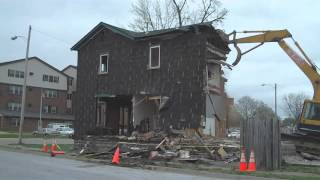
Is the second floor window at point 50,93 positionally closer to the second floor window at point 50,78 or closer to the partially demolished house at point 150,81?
the second floor window at point 50,78

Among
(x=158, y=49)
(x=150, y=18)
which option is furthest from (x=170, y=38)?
(x=150, y=18)

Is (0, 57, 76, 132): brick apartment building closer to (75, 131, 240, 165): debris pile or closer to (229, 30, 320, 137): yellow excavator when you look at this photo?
(75, 131, 240, 165): debris pile

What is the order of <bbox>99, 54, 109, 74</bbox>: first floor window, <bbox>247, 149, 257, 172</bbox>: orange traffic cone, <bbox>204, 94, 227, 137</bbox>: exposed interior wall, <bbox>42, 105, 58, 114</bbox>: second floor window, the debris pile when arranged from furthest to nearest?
<bbox>42, 105, 58, 114</bbox>: second floor window → <bbox>99, 54, 109, 74</bbox>: first floor window → <bbox>204, 94, 227, 137</bbox>: exposed interior wall → the debris pile → <bbox>247, 149, 257, 172</bbox>: orange traffic cone

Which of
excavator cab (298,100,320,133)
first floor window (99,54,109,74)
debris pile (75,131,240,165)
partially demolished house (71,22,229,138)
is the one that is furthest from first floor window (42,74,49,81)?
excavator cab (298,100,320,133)

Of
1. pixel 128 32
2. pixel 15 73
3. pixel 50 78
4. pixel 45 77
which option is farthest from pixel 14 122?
pixel 128 32

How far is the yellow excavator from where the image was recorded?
26312 millimetres

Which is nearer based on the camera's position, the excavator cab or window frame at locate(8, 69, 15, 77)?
the excavator cab

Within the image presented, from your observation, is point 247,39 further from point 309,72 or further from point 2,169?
point 2,169

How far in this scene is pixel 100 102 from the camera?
36.8 metres

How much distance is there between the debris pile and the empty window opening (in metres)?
5.78

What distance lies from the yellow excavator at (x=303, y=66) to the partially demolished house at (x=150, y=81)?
65.7 inches

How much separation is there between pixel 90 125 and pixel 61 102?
69.7 meters

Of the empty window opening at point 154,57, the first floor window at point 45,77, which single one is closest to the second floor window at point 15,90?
the first floor window at point 45,77

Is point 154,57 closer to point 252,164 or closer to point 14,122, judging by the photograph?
point 252,164
